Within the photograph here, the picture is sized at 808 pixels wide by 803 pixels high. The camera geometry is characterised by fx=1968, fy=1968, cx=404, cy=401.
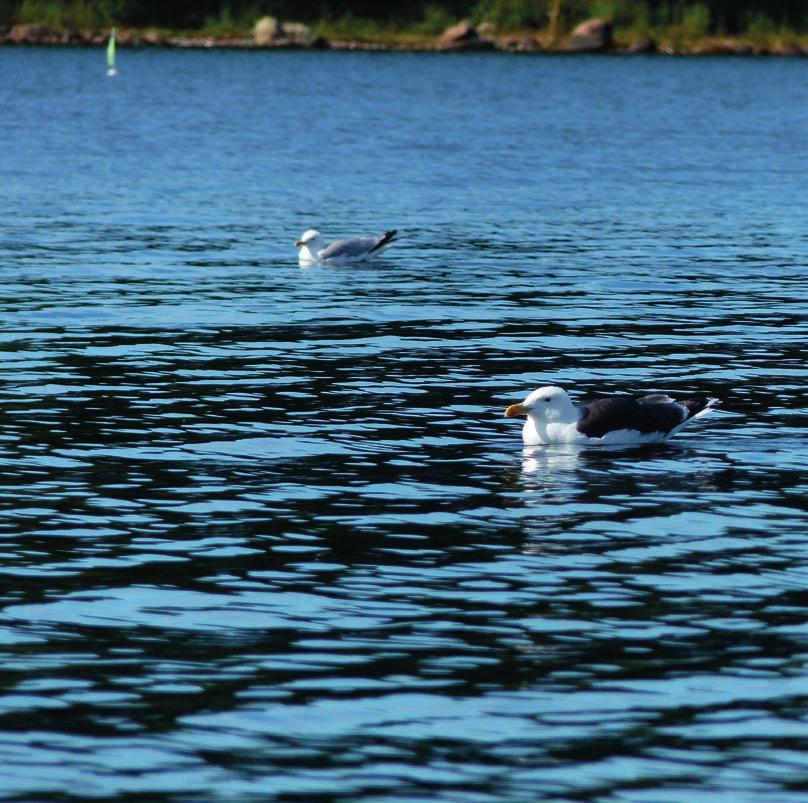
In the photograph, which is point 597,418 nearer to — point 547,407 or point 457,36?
point 547,407

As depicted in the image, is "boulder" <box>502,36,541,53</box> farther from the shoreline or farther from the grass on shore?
the grass on shore

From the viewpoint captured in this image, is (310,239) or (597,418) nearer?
(597,418)

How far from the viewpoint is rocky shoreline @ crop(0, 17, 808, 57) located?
12156 cm

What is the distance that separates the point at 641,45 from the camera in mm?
121500

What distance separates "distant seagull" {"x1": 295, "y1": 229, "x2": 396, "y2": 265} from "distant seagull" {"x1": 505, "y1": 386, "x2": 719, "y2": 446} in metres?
13.6

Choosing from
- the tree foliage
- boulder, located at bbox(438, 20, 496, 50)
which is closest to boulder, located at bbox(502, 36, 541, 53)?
boulder, located at bbox(438, 20, 496, 50)

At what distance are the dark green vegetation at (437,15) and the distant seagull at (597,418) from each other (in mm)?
106357

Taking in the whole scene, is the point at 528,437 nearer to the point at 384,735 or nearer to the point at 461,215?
the point at 384,735

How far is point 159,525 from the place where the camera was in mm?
14539

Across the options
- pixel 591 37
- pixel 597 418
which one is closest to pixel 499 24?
pixel 591 37

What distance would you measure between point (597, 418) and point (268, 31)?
11003cm

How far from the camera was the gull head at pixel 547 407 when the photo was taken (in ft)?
56.9

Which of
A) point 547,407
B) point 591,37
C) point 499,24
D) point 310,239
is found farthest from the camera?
point 499,24

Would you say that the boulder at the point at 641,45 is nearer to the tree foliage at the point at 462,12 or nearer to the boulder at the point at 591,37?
the boulder at the point at 591,37
